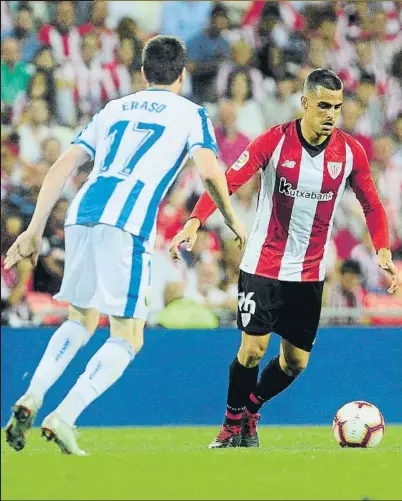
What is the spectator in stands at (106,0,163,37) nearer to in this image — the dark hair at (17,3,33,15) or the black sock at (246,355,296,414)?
the dark hair at (17,3,33,15)

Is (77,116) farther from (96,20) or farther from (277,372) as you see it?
(277,372)

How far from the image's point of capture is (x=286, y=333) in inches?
251

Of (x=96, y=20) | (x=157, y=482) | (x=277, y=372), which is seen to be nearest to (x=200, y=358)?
(x=277, y=372)

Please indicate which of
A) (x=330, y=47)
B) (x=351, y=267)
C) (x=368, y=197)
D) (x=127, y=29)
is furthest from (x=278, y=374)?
(x=330, y=47)

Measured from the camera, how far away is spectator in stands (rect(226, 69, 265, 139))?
35.6 feet

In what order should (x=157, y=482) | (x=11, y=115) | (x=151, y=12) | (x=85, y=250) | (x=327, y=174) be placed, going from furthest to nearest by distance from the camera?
1. (x=151, y=12)
2. (x=11, y=115)
3. (x=327, y=174)
4. (x=85, y=250)
5. (x=157, y=482)

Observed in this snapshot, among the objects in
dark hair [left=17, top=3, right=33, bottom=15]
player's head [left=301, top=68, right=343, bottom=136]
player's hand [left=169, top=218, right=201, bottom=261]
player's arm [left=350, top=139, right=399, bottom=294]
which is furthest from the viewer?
dark hair [left=17, top=3, right=33, bottom=15]

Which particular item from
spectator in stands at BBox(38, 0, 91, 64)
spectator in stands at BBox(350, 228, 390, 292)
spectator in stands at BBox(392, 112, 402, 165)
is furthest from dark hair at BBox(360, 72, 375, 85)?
spectator in stands at BBox(38, 0, 91, 64)

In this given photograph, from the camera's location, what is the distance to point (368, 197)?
6.45 metres

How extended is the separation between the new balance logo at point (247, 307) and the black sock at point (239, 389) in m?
0.28

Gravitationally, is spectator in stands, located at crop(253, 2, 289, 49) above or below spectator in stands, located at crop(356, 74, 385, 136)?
above

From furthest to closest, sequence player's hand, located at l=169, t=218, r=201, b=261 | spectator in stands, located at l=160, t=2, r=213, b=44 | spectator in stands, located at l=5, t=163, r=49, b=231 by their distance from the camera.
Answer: spectator in stands, located at l=160, t=2, r=213, b=44
spectator in stands, located at l=5, t=163, r=49, b=231
player's hand, located at l=169, t=218, r=201, b=261

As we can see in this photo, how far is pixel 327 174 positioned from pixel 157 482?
285cm

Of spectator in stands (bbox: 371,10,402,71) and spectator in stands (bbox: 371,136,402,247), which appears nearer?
spectator in stands (bbox: 371,136,402,247)
